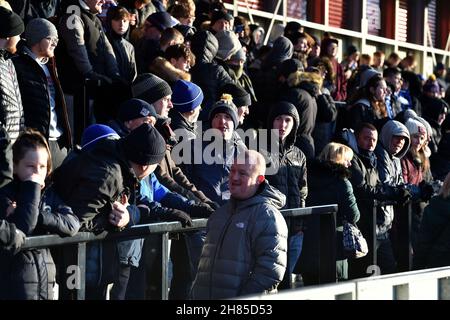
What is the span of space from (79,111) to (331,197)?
2.31 m

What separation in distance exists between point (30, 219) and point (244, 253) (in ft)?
5.60

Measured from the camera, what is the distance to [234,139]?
10859mm

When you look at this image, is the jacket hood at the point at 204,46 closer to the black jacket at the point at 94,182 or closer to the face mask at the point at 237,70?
the face mask at the point at 237,70

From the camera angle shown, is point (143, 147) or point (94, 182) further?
point (143, 147)

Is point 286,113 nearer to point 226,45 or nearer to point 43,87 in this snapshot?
point 226,45

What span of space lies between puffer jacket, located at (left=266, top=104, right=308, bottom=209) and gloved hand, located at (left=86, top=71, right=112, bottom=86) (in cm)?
153

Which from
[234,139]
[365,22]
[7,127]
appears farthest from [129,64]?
[365,22]

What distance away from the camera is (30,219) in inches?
275

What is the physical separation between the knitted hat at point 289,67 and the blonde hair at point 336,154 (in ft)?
10.7

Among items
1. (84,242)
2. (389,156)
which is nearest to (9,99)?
(84,242)

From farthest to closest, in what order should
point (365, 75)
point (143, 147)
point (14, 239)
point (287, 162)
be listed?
1. point (365, 75)
2. point (287, 162)
3. point (143, 147)
4. point (14, 239)

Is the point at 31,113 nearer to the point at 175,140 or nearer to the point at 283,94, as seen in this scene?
the point at 175,140

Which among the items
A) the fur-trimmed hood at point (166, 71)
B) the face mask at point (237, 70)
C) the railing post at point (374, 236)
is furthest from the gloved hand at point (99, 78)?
the railing post at point (374, 236)

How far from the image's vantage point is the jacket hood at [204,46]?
13102mm
